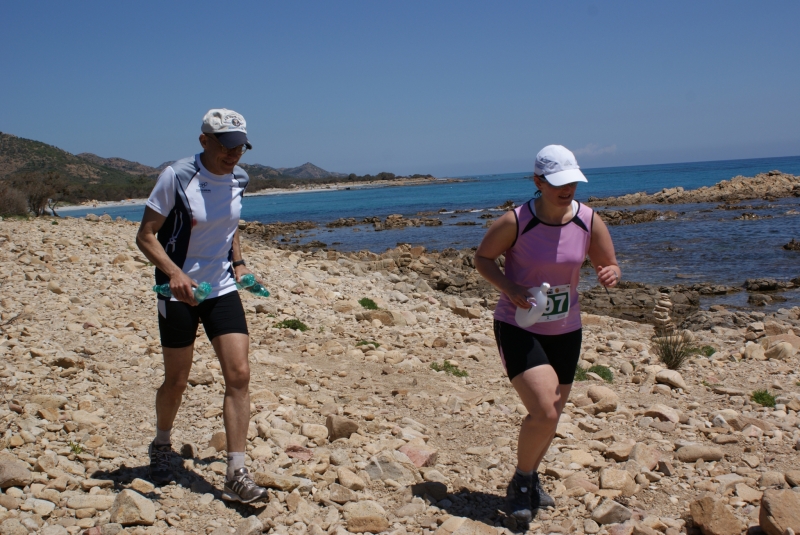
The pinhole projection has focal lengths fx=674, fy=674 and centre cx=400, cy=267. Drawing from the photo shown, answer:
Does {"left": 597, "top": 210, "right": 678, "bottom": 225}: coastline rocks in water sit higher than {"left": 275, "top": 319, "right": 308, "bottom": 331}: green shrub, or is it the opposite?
{"left": 597, "top": 210, "right": 678, "bottom": 225}: coastline rocks in water

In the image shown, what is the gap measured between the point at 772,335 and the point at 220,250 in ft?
28.0

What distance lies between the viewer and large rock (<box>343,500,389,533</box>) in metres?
3.56

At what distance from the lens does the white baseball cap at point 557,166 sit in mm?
3336

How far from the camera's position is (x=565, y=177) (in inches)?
131

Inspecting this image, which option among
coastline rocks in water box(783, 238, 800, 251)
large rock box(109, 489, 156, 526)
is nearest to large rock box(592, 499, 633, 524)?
large rock box(109, 489, 156, 526)

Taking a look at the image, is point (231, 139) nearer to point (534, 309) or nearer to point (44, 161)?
point (534, 309)

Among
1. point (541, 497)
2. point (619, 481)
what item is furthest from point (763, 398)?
point (541, 497)

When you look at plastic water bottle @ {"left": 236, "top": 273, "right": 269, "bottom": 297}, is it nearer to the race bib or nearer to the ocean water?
the race bib

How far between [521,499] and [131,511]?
2017mm

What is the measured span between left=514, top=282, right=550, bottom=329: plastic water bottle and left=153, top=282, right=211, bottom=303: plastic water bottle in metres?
1.63

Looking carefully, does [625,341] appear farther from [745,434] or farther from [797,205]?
[797,205]

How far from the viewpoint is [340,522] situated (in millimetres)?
3605

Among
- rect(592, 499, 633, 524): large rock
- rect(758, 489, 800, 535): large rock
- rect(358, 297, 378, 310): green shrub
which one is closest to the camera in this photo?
rect(758, 489, 800, 535): large rock

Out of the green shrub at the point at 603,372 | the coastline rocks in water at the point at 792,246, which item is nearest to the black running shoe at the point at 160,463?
the green shrub at the point at 603,372
